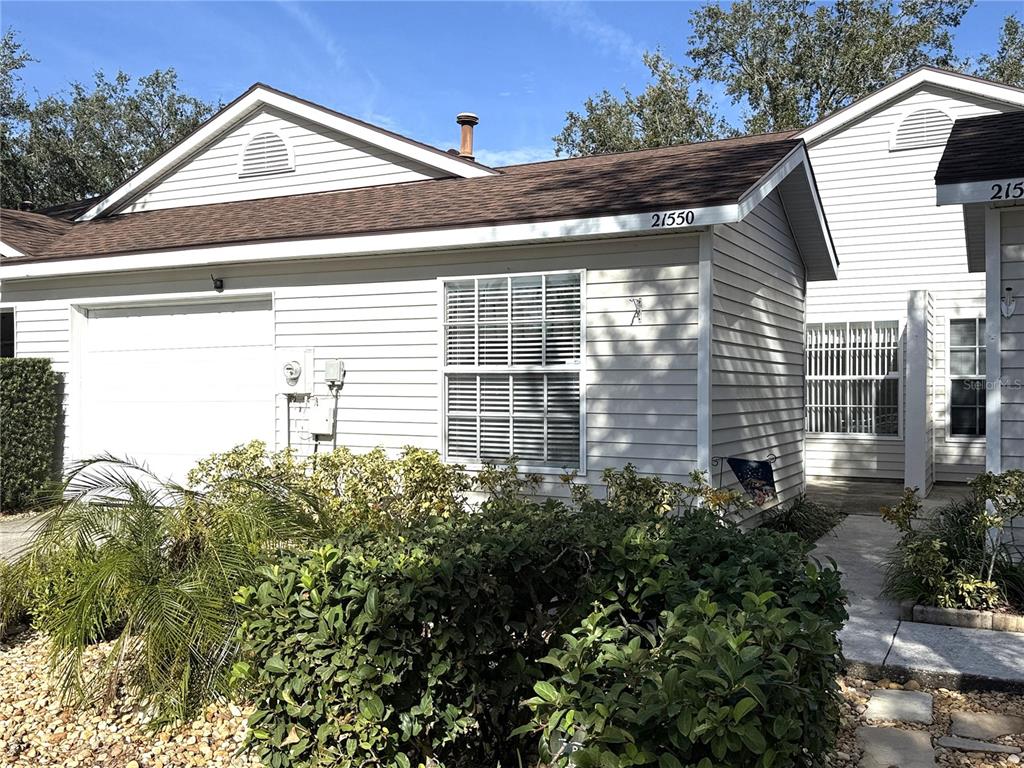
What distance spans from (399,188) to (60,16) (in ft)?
32.4

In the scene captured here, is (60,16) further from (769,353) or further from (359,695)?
(359,695)

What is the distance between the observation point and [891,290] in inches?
512

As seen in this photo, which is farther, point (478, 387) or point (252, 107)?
point (252, 107)

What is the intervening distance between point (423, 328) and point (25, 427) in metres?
5.08

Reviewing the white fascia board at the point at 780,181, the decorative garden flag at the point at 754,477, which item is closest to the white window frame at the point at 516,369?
the decorative garden flag at the point at 754,477

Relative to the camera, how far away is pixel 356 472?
781 centimetres

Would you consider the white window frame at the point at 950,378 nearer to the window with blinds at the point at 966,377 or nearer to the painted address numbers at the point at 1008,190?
the window with blinds at the point at 966,377

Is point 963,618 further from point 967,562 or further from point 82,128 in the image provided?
point 82,128

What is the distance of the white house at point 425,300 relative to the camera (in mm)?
7289

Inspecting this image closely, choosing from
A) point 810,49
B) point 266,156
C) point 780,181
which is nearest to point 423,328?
point 780,181

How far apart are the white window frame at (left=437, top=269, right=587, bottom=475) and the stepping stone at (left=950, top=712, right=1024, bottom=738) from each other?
390 centimetres

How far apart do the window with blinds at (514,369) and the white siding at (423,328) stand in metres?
0.14

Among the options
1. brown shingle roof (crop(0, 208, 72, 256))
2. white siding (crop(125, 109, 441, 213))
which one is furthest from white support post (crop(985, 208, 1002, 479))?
brown shingle roof (crop(0, 208, 72, 256))

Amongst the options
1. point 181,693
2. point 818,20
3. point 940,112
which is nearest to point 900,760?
point 181,693
